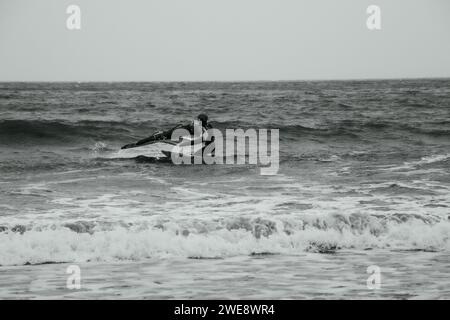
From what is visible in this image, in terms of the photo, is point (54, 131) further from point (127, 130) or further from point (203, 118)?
point (203, 118)

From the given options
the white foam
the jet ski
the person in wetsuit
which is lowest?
the white foam

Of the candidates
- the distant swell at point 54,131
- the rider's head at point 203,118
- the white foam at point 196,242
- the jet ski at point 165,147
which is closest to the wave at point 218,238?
the white foam at point 196,242

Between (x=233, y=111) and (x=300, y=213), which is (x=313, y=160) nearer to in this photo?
(x=300, y=213)

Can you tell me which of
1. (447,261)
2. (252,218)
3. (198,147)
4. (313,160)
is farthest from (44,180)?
(447,261)

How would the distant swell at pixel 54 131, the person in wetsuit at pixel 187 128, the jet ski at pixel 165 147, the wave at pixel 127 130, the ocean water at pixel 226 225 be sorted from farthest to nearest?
the wave at pixel 127 130 < the distant swell at pixel 54 131 < the jet ski at pixel 165 147 < the person in wetsuit at pixel 187 128 < the ocean water at pixel 226 225

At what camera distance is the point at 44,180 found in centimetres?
1555

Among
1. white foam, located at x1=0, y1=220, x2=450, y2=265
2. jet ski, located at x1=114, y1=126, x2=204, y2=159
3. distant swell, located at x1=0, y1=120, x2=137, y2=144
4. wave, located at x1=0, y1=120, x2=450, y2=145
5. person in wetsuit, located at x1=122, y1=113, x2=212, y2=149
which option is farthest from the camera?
wave, located at x1=0, y1=120, x2=450, y2=145

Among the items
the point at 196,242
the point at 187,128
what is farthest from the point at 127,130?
the point at 196,242

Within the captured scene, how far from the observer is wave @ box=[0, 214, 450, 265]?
990 cm

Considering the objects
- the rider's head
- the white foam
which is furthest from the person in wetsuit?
the white foam

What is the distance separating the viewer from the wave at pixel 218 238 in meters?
9.90

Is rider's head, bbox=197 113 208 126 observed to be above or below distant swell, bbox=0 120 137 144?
above

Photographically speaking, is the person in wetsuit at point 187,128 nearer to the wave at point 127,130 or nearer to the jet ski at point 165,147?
the jet ski at point 165,147

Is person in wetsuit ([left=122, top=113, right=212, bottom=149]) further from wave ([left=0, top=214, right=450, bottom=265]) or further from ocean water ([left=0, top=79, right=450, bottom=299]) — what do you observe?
wave ([left=0, top=214, right=450, bottom=265])
